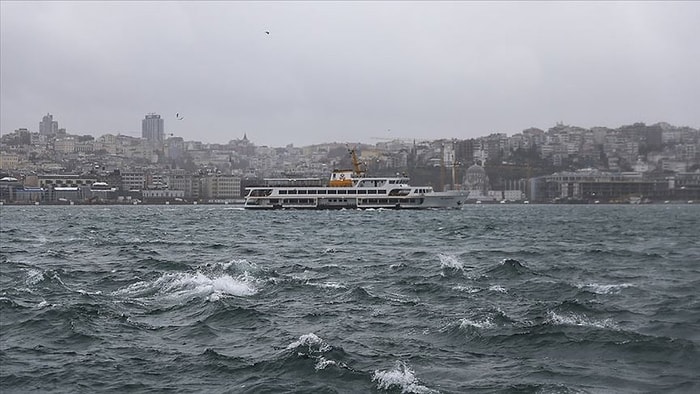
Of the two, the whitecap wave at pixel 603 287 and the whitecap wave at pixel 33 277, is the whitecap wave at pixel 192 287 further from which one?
the whitecap wave at pixel 603 287

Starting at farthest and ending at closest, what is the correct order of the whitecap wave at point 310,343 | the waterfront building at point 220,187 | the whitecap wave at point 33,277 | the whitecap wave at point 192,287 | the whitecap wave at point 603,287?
the waterfront building at point 220,187, the whitecap wave at point 33,277, the whitecap wave at point 603,287, the whitecap wave at point 192,287, the whitecap wave at point 310,343

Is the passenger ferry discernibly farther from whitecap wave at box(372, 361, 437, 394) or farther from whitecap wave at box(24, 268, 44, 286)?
whitecap wave at box(372, 361, 437, 394)

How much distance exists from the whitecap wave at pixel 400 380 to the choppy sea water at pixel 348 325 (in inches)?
1.5

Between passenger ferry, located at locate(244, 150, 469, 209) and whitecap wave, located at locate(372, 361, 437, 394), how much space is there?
86.0m

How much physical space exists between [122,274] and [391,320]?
10.6m

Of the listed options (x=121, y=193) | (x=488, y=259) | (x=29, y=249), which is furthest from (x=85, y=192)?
(x=488, y=259)

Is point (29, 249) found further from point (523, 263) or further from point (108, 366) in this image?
point (108, 366)

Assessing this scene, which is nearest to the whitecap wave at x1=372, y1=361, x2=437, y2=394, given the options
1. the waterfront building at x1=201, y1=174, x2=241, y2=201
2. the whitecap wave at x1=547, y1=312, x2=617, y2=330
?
the whitecap wave at x1=547, y1=312, x2=617, y2=330

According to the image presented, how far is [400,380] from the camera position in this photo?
10.8 metres

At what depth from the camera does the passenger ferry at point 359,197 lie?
321 feet

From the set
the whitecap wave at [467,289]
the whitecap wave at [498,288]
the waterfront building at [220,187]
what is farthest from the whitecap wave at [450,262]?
the waterfront building at [220,187]

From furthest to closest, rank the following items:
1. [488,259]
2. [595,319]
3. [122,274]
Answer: [488,259] < [122,274] < [595,319]

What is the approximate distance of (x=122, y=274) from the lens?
23.0 meters

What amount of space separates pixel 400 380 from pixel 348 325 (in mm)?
4238
